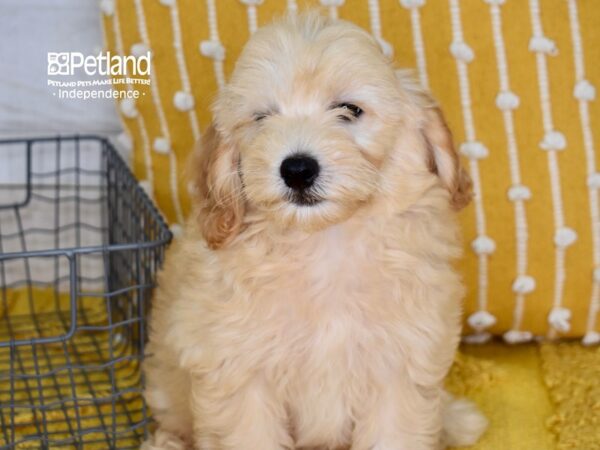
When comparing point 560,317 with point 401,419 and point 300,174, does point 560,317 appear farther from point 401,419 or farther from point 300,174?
point 300,174

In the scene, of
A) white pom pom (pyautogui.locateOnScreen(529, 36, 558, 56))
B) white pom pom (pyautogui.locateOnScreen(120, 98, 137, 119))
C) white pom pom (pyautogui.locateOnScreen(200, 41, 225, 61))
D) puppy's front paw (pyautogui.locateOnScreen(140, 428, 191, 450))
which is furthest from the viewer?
white pom pom (pyautogui.locateOnScreen(120, 98, 137, 119))

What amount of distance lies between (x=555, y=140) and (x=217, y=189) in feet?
2.98

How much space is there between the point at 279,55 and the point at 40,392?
37.0 inches

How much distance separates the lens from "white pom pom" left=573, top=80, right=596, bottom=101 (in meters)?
2.21

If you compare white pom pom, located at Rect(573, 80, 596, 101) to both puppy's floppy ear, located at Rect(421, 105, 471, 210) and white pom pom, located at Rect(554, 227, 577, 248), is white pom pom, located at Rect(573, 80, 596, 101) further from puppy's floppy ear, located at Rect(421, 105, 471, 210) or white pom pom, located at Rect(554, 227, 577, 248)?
puppy's floppy ear, located at Rect(421, 105, 471, 210)

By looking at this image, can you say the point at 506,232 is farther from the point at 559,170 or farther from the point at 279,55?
the point at 279,55

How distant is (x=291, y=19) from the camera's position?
5.79 feet

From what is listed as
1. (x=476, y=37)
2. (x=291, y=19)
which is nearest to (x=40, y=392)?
(x=291, y=19)

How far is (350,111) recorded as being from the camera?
168 centimetres

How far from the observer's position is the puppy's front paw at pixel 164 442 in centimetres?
195

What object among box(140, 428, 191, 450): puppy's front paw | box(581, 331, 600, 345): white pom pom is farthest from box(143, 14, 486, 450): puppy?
box(581, 331, 600, 345): white pom pom

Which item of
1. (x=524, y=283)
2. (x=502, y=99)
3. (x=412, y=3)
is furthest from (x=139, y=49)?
(x=524, y=283)

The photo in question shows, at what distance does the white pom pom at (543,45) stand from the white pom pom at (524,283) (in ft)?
1.83

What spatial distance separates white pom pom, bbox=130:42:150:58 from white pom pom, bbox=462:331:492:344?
3.71ft
